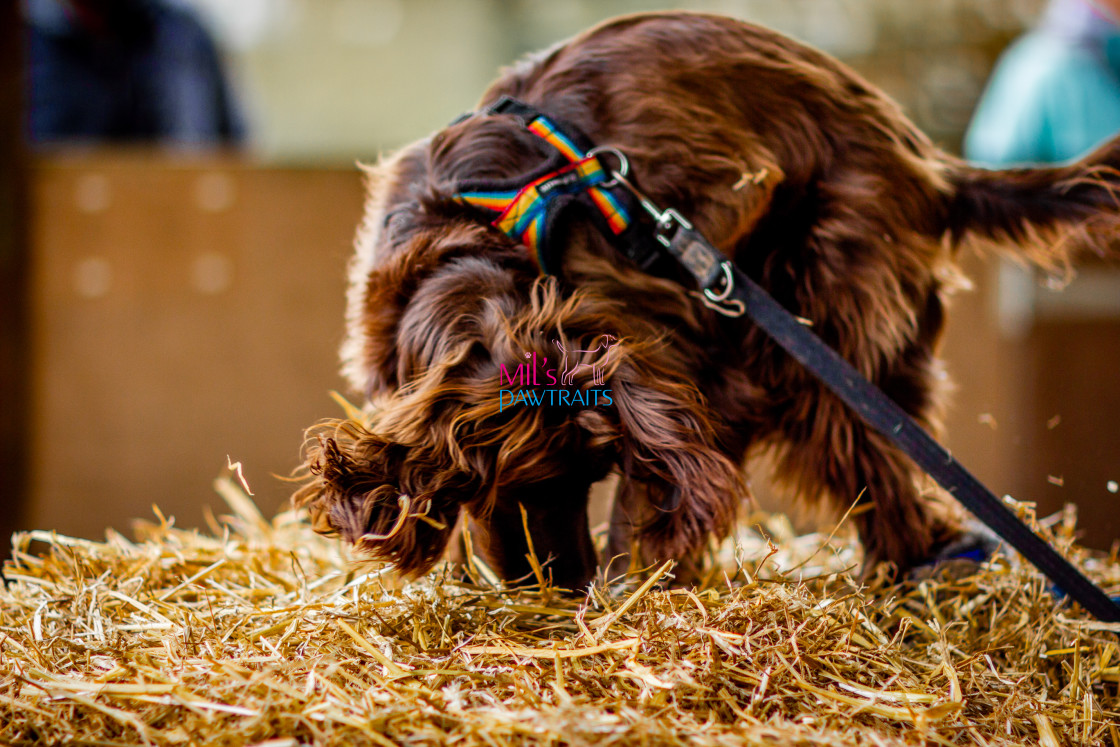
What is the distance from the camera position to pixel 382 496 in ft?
3.89

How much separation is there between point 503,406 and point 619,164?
47cm

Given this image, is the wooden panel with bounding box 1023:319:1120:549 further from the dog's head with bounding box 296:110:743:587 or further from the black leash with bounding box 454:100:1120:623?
the dog's head with bounding box 296:110:743:587

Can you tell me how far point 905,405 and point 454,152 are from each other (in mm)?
953

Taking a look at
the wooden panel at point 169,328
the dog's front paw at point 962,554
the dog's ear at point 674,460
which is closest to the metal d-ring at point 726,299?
the dog's ear at point 674,460

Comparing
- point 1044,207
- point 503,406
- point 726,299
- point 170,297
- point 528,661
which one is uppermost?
point 1044,207

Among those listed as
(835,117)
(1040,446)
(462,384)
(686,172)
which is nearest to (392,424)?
(462,384)

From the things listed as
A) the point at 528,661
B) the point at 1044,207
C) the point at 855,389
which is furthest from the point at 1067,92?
the point at 528,661

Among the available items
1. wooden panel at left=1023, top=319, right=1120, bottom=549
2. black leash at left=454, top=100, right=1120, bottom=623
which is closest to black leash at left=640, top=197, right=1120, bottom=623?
black leash at left=454, top=100, right=1120, bottom=623

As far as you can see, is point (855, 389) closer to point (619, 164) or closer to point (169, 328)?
point (619, 164)

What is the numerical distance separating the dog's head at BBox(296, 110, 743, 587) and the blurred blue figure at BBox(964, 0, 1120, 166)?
196 centimetres

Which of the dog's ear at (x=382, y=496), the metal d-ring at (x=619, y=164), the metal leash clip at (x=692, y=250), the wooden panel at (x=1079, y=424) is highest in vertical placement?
the metal d-ring at (x=619, y=164)

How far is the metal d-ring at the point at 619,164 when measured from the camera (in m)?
1.37

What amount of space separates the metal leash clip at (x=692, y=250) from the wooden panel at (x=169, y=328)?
2156 mm

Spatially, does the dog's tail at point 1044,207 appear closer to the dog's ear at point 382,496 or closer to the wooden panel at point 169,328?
the dog's ear at point 382,496
